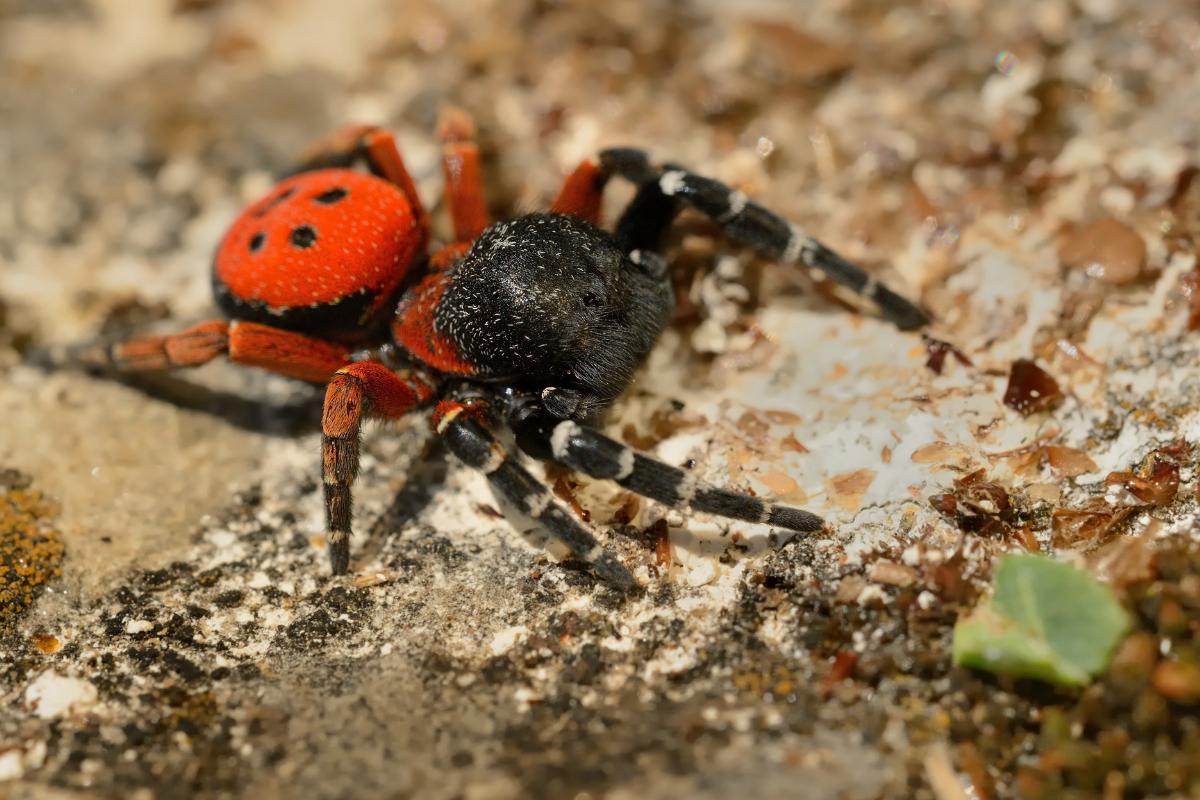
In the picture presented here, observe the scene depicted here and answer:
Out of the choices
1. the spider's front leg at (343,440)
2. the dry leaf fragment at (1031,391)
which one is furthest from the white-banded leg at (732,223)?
the spider's front leg at (343,440)

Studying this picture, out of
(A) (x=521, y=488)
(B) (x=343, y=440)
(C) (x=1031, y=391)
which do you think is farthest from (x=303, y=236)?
(C) (x=1031, y=391)

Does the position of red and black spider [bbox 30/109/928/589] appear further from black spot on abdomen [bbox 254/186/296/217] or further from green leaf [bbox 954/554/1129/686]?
green leaf [bbox 954/554/1129/686]

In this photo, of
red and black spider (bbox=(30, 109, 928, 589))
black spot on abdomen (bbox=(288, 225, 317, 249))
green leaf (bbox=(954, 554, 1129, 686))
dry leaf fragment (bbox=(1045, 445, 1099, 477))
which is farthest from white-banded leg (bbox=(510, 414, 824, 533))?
black spot on abdomen (bbox=(288, 225, 317, 249))

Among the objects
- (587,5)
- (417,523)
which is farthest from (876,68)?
(417,523)

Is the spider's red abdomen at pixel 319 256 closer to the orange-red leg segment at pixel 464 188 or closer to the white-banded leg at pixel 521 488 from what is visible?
the orange-red leg segment at pixel 464 188

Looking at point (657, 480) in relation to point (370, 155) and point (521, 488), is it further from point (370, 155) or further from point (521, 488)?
point (370, 155)

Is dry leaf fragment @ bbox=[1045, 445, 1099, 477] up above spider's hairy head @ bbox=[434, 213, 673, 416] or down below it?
below

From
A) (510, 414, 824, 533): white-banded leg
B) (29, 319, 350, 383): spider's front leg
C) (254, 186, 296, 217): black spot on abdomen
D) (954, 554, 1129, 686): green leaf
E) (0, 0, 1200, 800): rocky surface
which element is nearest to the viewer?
(954, 554, 1129, 686): green leaf
